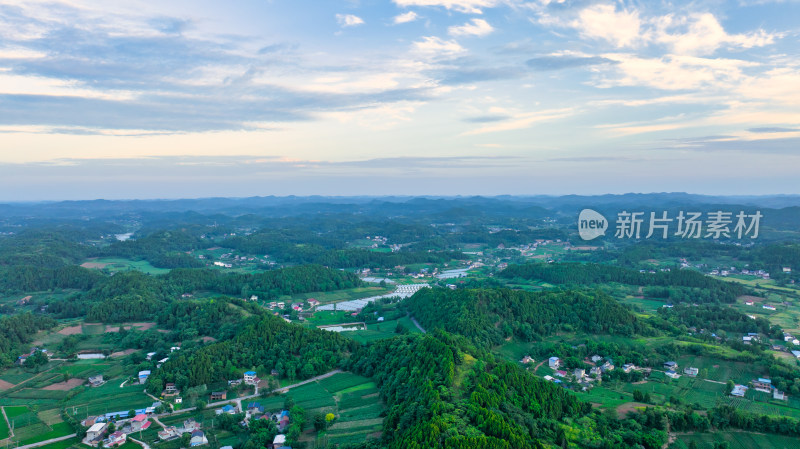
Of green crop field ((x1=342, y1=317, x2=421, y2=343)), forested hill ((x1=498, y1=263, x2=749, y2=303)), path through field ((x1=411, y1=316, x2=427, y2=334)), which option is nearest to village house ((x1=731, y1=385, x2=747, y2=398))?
path through field ((x1=411, y1=316, x2=427, y2=334))

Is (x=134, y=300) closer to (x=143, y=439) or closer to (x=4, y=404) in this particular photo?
(x=4, y=404)

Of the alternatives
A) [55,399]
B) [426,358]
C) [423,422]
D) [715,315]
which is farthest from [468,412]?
[715,315]

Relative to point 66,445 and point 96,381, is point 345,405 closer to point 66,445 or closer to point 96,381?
point 66,445

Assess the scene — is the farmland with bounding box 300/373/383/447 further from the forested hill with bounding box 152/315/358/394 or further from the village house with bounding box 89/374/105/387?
the village house with bounding box 89/374/105/387

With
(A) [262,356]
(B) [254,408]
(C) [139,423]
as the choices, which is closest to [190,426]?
(C) [139,423]

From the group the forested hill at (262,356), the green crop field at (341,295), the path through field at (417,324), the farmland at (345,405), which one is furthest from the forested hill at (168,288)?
the farmland at (345,405)

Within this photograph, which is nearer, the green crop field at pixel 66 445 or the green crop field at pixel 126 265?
the green crop field at pixel 66 445

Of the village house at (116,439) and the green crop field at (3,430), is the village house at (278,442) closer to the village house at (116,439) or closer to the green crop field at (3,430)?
the village house at (116,439)
